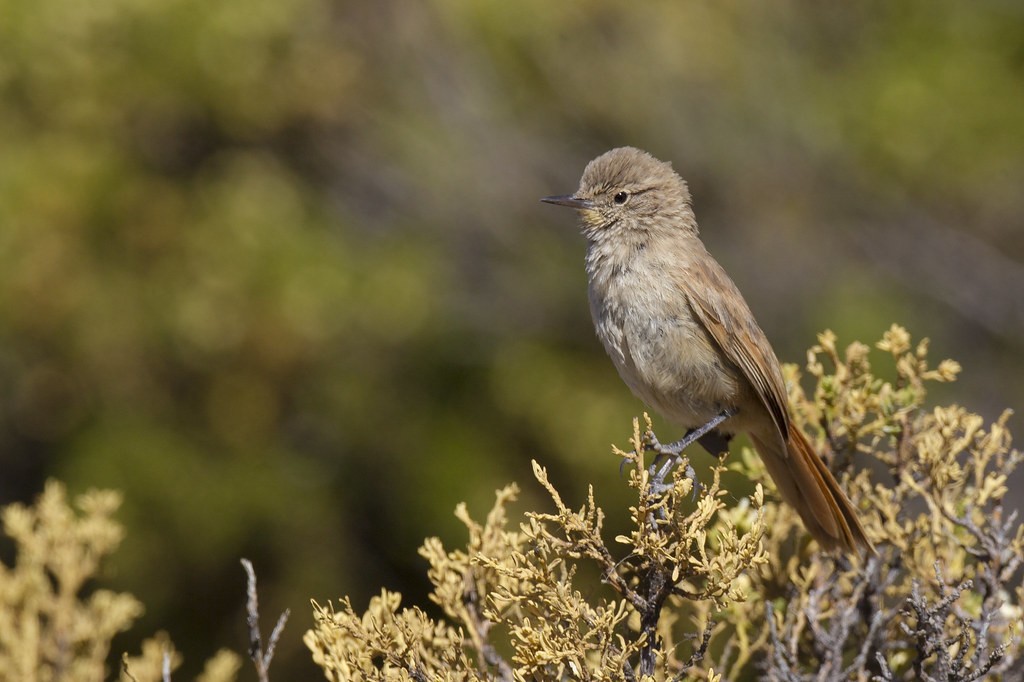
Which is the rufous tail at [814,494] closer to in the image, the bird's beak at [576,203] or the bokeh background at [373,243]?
the bird's beak at [576,203]

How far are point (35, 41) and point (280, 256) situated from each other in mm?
1808

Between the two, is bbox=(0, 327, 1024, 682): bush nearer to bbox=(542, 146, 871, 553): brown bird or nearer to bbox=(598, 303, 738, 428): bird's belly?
bbox=(542, 146, 871, 553): brown bird

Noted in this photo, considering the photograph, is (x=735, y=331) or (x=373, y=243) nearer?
(x=735, y=331)

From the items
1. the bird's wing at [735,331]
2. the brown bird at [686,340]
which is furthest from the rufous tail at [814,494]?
the bird's wing at [735,331]

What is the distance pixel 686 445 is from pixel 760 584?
469mm

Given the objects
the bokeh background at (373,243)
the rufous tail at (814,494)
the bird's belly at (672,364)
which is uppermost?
the bokeh background at (373,243)

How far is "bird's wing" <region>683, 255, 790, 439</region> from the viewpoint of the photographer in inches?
151

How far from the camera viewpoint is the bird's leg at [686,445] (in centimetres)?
317

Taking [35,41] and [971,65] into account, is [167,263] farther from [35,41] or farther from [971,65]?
[971,65]

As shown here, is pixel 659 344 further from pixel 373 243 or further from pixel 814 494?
pixel 373 243

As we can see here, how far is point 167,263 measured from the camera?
22.7 ft

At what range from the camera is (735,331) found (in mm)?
3945

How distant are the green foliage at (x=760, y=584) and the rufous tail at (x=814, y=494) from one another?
0.24 ft

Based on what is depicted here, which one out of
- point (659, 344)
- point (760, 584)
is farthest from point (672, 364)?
point (760, 584)
